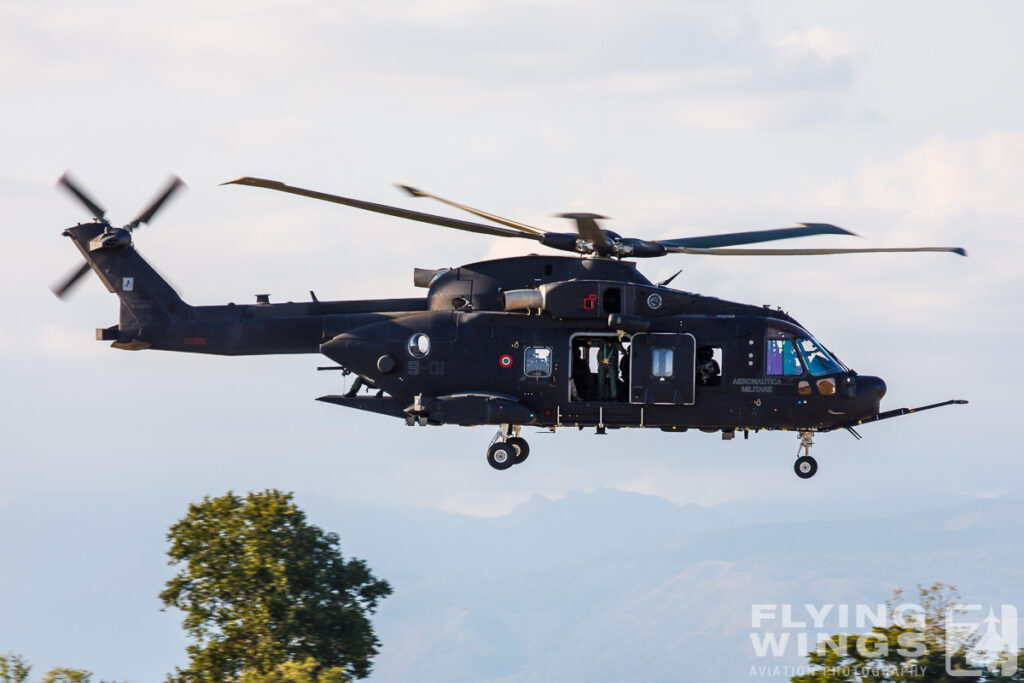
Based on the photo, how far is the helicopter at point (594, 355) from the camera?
32.8 m

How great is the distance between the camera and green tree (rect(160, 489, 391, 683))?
49.6 m

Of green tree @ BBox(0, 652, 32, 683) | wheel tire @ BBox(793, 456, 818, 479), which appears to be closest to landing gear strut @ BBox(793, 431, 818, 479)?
wheel tire @ BBox(793, 456, 818, 479)

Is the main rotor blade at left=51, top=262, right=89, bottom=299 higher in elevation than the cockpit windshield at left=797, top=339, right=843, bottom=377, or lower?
higher

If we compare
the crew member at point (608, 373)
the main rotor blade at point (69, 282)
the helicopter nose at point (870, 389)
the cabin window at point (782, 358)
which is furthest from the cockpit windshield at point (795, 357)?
the main rotor blade at point (69, 282)

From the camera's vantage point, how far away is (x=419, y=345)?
33.7 metres

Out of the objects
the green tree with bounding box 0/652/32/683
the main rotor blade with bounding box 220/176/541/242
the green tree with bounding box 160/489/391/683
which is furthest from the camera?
the green tree with bounding box 160/489/391/683

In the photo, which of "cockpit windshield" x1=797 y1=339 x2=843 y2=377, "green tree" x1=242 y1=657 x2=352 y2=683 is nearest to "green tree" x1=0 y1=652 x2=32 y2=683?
"green tree" x1=242 y1=657 x2=352 y2=683

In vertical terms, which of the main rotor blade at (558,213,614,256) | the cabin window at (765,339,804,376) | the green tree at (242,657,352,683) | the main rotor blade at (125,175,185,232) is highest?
the main rotor blade at (125,175,185,232)

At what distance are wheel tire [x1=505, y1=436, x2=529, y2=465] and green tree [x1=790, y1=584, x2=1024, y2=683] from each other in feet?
38.1

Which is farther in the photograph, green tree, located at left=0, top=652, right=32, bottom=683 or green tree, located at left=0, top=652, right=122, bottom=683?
green tree, located at left=0, top=652, right=32, bottom=683

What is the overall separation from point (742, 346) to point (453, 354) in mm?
7120

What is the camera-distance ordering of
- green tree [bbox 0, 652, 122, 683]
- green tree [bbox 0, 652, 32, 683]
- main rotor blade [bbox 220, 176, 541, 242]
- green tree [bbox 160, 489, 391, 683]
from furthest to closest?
1. green tree [bbox 160, 489, 391, 683]
2. green tree [bbox 0, 652, 32, 683]
3. green tree [bbox 0, 652, 122, 683]
4. main rotor blade [bbox 220, 176, 541, 242]

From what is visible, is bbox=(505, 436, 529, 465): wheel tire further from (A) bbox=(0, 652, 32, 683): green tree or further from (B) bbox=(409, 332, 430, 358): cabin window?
(A) bbox=(0, 652, 32, 683): green tree

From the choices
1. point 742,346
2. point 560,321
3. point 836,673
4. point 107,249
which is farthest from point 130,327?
point 836,673
